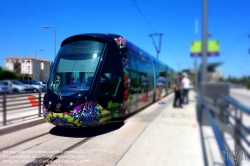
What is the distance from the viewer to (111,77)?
5.15 m

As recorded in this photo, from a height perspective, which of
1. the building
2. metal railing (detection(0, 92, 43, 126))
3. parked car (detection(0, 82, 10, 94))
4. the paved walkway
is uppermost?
the building

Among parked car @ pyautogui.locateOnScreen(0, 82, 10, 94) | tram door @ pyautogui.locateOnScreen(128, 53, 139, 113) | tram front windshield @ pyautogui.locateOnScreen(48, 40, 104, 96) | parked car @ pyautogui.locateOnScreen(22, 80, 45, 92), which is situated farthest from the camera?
tram door @ pyautogui.locateOnScreen(128, 53, 139, 113)

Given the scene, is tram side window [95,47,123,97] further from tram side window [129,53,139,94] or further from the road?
tram side window [129,53,139,94]

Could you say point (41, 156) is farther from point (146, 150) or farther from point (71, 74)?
point (146, 150)

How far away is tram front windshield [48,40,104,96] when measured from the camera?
4.05m

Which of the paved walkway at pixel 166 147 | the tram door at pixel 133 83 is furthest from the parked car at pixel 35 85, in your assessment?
the tram door at pixel 133 83

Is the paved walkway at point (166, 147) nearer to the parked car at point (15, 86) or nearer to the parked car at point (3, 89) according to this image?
the parked car at point (15, 86)

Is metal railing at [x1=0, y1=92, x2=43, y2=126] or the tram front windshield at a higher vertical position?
the tram front windshield

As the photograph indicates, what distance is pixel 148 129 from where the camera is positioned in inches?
225

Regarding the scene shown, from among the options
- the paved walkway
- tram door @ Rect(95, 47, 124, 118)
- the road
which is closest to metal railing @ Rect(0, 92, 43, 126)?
the road

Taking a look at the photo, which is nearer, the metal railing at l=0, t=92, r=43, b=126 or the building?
Answer: the metal railing at l=0, t=92, r=43, b=126

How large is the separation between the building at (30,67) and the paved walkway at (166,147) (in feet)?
7.02

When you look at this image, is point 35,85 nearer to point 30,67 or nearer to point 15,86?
point 30,67

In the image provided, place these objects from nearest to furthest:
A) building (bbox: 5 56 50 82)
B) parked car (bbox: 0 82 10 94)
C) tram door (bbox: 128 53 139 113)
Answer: parked car (bbox: 0 82 10 94)
building (bbox: 5 56 50 82)
tram door (bbox: 128 53 139 113)
